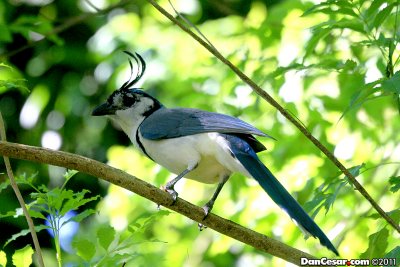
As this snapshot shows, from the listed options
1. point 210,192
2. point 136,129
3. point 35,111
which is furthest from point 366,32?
point 35,111

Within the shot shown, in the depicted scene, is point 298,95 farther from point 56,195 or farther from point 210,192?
point 56,195

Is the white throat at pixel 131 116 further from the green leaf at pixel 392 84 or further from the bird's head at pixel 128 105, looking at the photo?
the green leaf at pixel 392 84

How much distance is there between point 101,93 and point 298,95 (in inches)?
115

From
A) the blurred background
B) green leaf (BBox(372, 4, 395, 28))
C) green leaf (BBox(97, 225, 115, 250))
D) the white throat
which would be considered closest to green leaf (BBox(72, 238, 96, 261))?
green leaf (BBox(97, 225, 115, 250))

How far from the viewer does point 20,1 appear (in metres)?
7.12

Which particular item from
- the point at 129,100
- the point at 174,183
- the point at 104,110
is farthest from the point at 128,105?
the point at 174,183

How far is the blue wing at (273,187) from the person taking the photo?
2791 millimetres

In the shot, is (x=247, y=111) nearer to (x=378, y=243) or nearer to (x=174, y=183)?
(x=174, y=183)

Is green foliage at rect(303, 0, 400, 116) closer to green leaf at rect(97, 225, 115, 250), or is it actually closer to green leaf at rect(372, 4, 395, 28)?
green leaf at rect(372, 4, 395, 28)

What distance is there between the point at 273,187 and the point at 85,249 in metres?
0.87

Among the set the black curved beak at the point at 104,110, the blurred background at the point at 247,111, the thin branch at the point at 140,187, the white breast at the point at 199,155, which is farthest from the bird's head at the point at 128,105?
the thin branch at the point at 140,187

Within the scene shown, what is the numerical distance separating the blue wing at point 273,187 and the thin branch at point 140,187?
0.42ft

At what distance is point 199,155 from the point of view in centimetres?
371

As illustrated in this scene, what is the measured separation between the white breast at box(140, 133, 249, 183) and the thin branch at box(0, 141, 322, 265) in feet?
1.75
